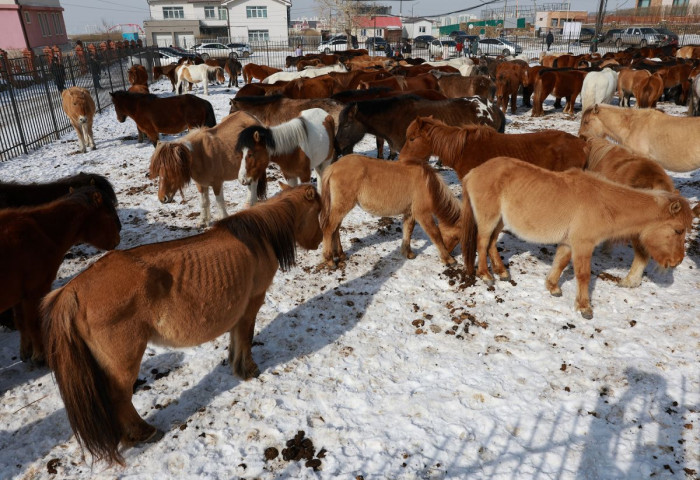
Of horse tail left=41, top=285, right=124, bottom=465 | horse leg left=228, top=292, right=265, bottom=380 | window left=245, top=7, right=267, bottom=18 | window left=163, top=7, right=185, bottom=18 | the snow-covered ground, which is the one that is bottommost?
the snow-covered ground

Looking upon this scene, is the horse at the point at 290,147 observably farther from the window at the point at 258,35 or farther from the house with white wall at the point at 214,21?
the window at the point at 258,35

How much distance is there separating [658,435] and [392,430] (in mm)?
2035

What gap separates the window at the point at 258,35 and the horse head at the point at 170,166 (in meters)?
52.1

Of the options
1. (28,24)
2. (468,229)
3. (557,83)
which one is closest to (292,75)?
(557,83)

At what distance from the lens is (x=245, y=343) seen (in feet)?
12.0

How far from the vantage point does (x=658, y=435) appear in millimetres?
3064

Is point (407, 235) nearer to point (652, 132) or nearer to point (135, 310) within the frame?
point (135, 310)

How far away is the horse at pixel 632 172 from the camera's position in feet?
16.1

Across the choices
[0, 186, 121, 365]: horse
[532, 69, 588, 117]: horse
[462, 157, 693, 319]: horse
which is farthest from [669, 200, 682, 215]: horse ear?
[532, 69, 588, 117]: horse

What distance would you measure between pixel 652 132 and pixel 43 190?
9400mm

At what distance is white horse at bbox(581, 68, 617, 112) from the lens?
1327 centimetres

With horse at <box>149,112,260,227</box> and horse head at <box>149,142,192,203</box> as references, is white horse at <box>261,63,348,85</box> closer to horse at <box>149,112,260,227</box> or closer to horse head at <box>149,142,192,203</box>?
horse at <box>149,112,260,227</box>

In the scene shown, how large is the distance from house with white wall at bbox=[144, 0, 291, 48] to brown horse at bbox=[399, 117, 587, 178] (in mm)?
47595

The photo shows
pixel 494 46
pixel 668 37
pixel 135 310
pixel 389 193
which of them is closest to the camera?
pixel 135 310
